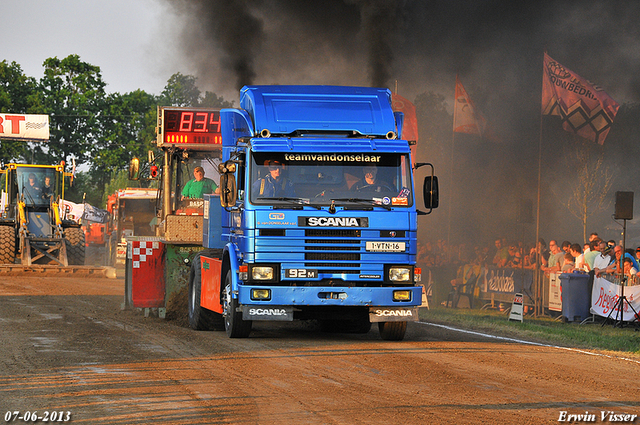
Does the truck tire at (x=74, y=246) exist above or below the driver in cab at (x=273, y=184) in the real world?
below

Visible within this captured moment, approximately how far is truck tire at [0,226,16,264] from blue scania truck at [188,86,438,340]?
19876 millimetres

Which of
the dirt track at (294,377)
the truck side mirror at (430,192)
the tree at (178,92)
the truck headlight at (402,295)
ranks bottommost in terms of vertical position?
the dirt track at (294,377)

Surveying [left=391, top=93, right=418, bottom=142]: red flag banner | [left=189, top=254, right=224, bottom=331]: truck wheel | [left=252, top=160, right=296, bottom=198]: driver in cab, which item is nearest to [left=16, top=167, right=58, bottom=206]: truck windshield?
[left=391, top=93, right=418, bottom=142]: red flag banner

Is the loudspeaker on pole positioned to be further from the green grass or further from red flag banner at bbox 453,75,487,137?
red flag banner at bbox 453,75,487,137

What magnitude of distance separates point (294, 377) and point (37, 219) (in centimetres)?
2429

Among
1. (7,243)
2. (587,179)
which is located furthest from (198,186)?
(587,179)

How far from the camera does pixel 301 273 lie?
446 inches

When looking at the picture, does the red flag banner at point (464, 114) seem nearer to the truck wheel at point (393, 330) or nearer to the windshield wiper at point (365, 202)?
the truck wheel at point (393, 330)

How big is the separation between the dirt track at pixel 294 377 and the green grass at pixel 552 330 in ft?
3.85

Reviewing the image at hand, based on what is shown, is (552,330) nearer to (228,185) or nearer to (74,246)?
(228,185)

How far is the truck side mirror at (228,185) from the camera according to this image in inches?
460

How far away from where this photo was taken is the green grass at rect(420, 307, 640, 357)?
1308 centimetres

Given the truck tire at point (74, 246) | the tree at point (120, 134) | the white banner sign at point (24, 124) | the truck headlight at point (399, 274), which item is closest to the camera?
the truck headlight at point (399, 274)

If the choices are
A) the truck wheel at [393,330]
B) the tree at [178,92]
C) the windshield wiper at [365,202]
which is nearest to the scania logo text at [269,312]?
the windshield wiper at [365,202]
